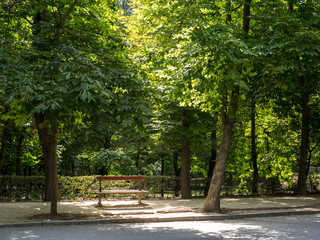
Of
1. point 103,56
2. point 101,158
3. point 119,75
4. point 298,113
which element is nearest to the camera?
point 119,75

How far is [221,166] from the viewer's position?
45.6ft

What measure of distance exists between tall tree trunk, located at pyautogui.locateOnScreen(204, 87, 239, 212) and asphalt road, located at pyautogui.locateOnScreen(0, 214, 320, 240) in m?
1.53

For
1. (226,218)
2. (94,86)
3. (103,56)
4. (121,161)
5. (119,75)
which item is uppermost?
(103,56)

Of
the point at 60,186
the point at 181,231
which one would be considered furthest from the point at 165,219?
the point at 60,186

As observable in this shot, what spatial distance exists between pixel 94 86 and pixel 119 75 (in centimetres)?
249

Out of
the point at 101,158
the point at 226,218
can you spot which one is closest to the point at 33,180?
the point at 101,158

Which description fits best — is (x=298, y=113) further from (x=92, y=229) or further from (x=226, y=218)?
(x=92, y=229)

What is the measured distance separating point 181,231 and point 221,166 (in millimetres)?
4325

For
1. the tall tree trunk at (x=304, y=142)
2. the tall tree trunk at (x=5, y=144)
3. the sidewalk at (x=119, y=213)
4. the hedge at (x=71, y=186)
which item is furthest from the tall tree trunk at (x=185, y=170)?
the tall tree trunk at (x=5, y=144)

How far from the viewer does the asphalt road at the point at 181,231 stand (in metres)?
9.21

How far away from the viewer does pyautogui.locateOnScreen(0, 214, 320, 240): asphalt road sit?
9211 mm

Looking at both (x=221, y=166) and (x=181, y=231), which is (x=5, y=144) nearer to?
(x=221, y=166)

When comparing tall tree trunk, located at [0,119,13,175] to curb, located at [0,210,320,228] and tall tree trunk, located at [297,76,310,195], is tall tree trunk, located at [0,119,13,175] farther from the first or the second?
tall tree trunk, located at [297,76,310,195]

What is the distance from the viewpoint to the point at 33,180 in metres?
17.8
